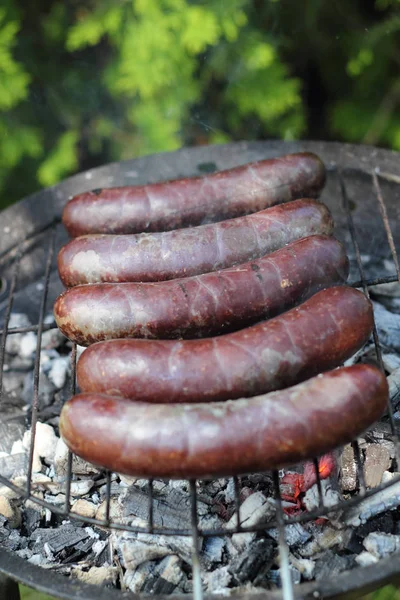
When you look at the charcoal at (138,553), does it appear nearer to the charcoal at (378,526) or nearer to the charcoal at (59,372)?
the charcoal at (378,526)

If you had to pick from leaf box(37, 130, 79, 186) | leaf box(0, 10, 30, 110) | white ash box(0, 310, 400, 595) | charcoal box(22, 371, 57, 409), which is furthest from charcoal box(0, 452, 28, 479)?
leaf box(37, 130, 79, 186)

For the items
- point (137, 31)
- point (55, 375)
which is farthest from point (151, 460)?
point (137, 31)

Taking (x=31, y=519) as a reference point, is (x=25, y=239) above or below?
above

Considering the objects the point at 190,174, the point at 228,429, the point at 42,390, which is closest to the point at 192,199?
the point at 190,174

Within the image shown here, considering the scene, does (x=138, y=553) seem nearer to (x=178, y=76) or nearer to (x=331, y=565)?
(x=331, y=565)

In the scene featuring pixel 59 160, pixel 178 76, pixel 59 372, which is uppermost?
pixel 178 76

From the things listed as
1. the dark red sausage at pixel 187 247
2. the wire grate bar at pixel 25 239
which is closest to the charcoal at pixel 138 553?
the dark red sausage at pixel 187 247
